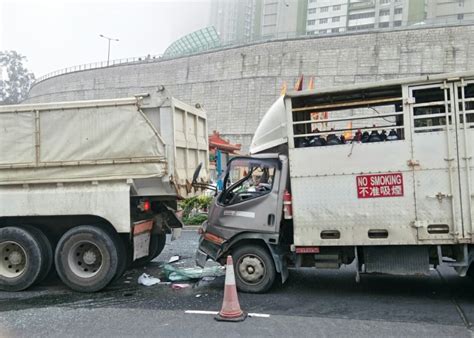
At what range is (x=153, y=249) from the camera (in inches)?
339

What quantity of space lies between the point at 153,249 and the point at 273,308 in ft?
11.4

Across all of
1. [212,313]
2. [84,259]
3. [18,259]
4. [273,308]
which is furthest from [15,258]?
[273,308]

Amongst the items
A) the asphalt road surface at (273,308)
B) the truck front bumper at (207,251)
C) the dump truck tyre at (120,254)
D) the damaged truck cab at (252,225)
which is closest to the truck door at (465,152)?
the asphalt road surface at (273,308)

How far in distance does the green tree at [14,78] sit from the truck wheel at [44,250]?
371 feet

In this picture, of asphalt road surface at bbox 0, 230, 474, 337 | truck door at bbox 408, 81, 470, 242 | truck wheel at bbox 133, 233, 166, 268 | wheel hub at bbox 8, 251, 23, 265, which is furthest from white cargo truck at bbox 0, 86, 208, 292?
truck door at bbox 408, 81, 470, 242

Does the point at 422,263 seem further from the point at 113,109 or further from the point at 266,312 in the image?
the point at 113,109

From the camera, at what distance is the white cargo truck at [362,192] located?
223 inches

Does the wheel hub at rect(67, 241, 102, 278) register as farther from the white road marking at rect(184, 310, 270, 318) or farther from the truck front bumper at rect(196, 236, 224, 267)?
the white road marking at rect(184, 310, 270, 318)

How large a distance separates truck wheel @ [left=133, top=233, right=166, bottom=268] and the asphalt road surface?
0.75 meters

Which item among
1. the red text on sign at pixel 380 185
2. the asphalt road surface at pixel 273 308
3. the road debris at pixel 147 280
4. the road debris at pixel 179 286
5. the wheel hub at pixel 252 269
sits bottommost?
the asphalt road surface at pixel 273 308

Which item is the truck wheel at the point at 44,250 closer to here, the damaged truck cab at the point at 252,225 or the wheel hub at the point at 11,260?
the wheel hub at the point at 11,260

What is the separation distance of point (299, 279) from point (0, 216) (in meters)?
4.81

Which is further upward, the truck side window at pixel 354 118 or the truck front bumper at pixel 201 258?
the truck side window at pixel 354 118

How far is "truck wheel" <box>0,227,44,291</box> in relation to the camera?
6840mm
